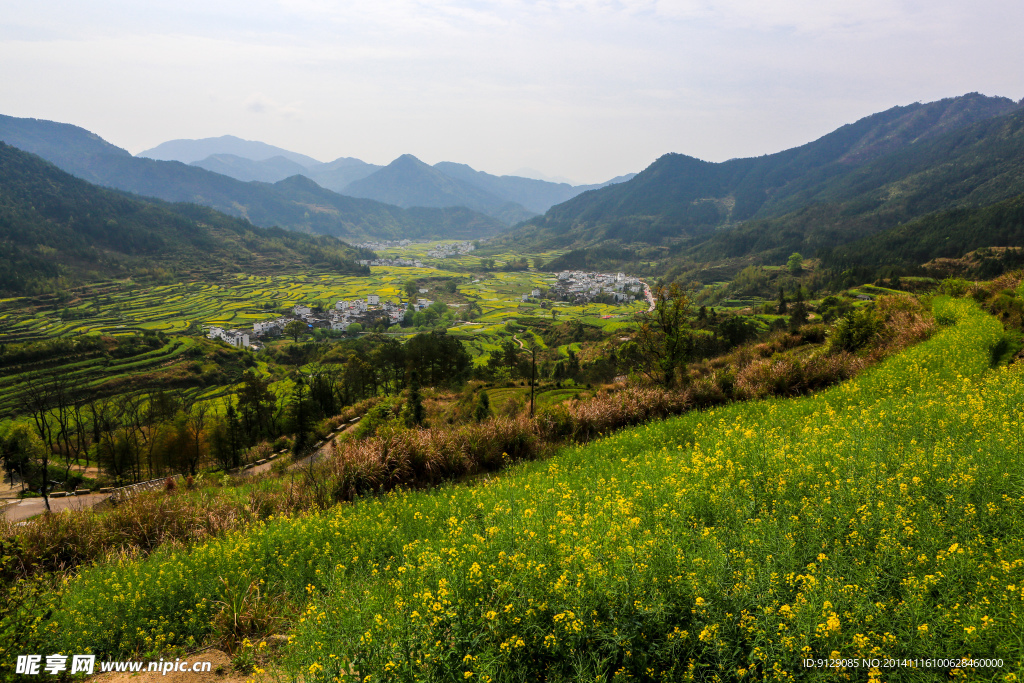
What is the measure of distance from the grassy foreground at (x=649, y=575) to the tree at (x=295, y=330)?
105 meters

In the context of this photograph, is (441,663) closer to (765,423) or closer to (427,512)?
(427,512)

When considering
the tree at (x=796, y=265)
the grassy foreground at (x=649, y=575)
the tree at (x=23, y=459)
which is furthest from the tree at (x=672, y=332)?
the tree at (x=796, y=265)

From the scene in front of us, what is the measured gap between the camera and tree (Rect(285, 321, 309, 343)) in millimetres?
101250

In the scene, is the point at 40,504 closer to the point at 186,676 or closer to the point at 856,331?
the point at 186,676

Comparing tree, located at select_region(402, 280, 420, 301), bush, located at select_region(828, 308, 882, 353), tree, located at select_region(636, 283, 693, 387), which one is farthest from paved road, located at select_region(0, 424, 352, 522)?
tree, located at select_region(402, 280, 420, 301)

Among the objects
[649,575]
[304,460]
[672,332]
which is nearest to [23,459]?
[304,460]

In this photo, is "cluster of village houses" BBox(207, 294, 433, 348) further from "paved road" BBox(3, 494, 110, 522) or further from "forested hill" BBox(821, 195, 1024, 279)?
"forested hill" BBox(821, 195, 1024, 279)

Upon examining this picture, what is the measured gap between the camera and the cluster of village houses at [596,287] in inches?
5458

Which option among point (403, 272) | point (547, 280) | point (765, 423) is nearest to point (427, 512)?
point (765, 423)

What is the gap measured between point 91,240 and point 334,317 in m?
110

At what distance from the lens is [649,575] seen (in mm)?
3938

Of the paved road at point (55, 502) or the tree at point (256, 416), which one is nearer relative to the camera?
the paved road at point (55, 502)

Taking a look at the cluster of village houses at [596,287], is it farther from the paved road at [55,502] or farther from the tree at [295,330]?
the paved road at [55,502]

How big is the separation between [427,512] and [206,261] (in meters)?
198
